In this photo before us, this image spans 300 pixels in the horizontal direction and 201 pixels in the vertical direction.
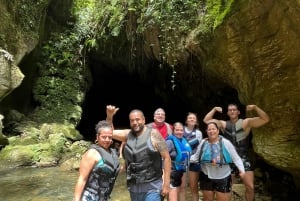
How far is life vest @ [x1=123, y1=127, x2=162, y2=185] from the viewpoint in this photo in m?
4.19

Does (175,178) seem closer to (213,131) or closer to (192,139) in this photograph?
(192,139)

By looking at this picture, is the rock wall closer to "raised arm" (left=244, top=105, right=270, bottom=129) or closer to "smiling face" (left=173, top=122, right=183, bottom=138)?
"raised arm" (left=244, top=105, right=270, bottom=129)

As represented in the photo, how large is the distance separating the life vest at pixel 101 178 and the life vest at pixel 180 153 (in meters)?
1.71

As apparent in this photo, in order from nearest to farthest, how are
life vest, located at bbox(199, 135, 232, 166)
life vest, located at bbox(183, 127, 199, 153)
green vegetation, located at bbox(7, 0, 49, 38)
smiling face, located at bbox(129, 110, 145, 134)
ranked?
smiling face, located at bbox(129, 110, 145, 134)
life vest, located at bbox(199, 135, 232, 166)
life vest, located at bbox(183, 127, 199, 153)
green vegetation, located at bbox(7, 0, 49, 38)

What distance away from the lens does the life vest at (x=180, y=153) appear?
554cm

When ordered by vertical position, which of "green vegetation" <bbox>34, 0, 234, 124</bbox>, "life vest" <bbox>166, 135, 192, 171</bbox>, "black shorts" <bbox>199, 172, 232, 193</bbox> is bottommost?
"black shorts" <bbox>199, 172, 232, 193</bbox>

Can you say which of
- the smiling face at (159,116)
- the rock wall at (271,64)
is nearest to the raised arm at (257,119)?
the rock wall at (271,64)

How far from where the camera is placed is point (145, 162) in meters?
4.20

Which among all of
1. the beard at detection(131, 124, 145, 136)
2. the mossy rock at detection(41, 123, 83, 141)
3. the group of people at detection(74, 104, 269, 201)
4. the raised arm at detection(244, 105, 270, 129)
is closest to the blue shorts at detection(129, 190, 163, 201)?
the group of people at detection(74, 104, 269, 201)

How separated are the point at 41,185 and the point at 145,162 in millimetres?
5649

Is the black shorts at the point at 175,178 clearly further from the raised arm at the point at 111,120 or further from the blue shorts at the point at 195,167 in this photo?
the raised arm at the point at 111,120

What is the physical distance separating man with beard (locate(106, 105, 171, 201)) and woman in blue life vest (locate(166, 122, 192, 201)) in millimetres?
1214

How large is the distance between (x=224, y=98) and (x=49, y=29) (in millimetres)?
8788

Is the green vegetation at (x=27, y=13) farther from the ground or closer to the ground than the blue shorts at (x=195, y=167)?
farther from the ground
